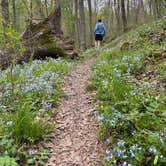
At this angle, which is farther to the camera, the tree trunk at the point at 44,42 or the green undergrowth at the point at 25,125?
the tree trunk at the point at 44,42

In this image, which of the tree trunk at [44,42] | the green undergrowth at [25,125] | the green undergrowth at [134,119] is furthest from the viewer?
the tree trunk at [44,42]

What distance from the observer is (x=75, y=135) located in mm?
4461

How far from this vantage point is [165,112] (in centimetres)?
382

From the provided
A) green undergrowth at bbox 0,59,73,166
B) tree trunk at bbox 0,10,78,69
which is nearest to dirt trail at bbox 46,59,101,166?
green undergrowth at bbox 0,59,73,166

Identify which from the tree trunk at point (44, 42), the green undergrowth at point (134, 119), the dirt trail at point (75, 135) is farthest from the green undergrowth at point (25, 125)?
the tree trunk at point (44, 42)

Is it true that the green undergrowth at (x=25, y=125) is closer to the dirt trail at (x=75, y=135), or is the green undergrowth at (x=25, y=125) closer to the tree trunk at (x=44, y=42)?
the dirt trail at (x=75, y=135)

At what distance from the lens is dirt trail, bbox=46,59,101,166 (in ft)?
12.3

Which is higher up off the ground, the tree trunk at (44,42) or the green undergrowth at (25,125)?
the tree trunk at (44,42)

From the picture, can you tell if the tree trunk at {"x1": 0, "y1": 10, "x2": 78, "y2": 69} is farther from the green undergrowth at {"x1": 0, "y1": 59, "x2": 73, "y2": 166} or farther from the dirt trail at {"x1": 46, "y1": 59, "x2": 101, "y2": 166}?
the green undergrowth at {"x1": 0, "y1": 59, "x2": 73, "y2": 166}

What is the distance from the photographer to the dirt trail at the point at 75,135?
374 cm

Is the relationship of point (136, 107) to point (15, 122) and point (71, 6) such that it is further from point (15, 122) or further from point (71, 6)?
point (71, 6)

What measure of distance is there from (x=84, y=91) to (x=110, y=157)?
3.78m

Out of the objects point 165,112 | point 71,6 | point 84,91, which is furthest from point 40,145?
point 71,6

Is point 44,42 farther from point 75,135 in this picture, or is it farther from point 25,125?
point 25,125
